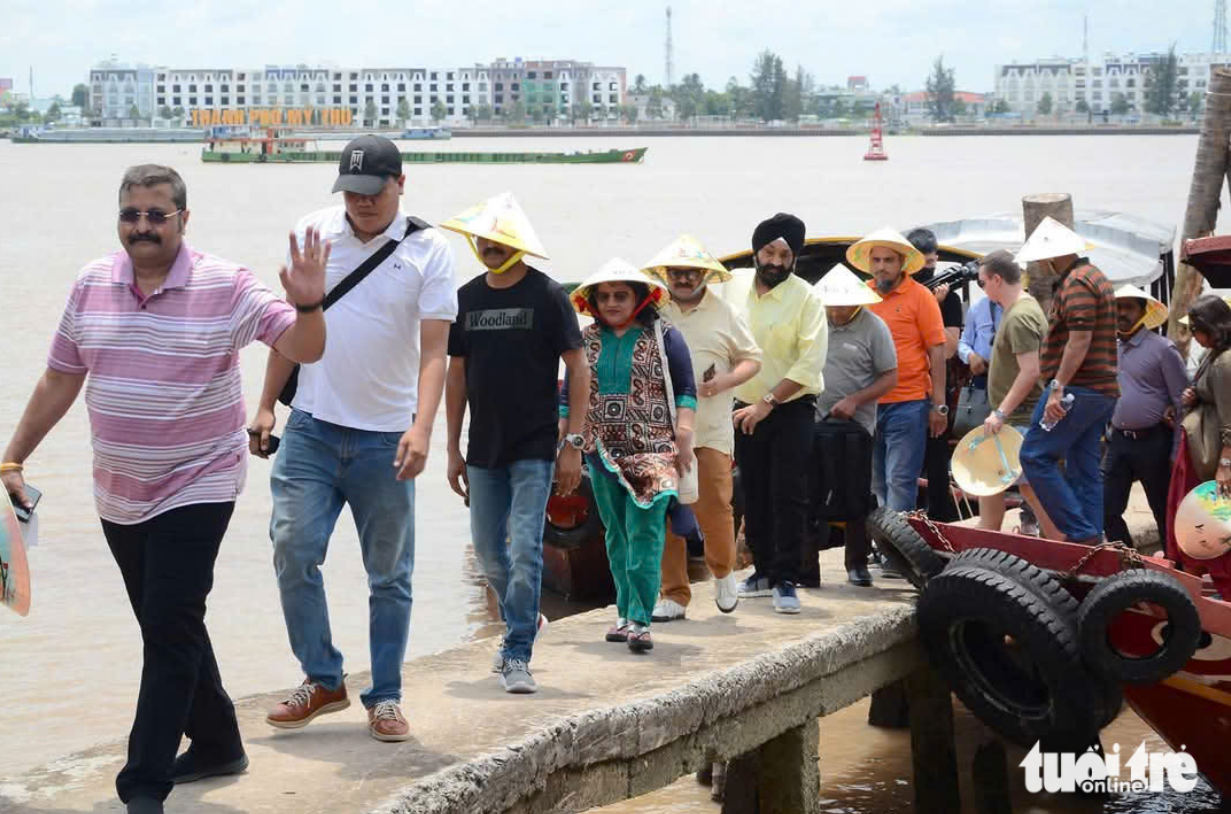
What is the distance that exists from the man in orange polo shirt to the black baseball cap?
3709mm

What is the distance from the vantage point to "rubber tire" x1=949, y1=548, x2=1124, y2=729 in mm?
7371

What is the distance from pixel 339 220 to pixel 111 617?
829cm

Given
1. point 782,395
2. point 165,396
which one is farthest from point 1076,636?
point 165,396

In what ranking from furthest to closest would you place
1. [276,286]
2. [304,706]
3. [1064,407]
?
[276,286]
[1064,407]
[304,706]

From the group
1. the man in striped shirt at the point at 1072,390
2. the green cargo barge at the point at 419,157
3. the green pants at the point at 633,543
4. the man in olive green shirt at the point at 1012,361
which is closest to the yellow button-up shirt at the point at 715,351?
the green pants at the point at 633,543

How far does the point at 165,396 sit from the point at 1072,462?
4771 millimetres

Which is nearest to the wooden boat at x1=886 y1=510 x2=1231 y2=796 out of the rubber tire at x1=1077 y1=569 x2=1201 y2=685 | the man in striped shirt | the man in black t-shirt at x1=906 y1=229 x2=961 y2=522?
the rubber tire at x1=1077 y1=569 x2=1201 y2=685

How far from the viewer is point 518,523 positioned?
20.6ft

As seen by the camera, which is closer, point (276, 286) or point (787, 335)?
point (787, 335)

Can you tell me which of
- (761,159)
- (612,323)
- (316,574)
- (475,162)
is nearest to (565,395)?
(612,323)

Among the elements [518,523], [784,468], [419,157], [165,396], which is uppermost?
[165,396]

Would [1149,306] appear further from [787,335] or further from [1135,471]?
[787,335]

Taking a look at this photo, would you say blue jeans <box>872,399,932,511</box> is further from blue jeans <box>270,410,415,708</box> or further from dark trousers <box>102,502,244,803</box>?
dark trousers <box>102,502,244,803</box>

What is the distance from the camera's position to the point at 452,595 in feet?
45.8
